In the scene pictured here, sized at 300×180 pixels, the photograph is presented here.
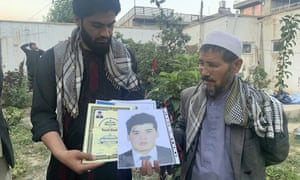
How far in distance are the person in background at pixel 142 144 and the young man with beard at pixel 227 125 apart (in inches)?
15.0

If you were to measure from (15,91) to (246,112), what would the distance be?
868cm

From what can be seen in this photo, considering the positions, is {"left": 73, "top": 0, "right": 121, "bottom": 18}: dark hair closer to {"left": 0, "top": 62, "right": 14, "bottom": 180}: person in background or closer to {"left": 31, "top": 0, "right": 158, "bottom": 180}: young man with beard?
{"left": 31, "top": 0, "right": 158, "bottom": 180}: young man with beard

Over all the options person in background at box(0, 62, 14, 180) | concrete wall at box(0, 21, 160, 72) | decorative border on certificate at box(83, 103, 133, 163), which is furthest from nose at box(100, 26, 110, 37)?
concrete wall at box(0, 21, 160, 72)

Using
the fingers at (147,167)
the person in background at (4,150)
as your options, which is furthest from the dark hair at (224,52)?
the person in background at (4,150)

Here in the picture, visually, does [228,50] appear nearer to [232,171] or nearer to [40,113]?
[232,171]

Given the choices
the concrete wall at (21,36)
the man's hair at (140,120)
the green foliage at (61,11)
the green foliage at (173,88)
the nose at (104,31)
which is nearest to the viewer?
the man's hair at (140,120)

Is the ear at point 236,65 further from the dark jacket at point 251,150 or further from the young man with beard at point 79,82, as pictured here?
the young man with beard at point 79,82

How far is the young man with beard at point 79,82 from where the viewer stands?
4.98 feet

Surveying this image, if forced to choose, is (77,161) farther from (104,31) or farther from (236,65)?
(236,65)

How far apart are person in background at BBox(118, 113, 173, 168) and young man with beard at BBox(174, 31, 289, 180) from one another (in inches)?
15.0

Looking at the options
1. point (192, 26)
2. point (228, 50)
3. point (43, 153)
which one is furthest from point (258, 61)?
point (228, 50)

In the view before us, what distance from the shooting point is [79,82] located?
1.54 m

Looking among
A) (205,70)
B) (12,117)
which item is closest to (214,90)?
(205,70)

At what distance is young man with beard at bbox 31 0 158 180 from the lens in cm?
152
